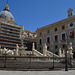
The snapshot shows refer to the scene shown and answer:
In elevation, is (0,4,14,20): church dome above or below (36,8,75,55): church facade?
above

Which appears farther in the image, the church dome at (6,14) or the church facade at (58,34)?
the church dome at (6,14)

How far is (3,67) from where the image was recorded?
34.6 feet

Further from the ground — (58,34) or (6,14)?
(6,14)

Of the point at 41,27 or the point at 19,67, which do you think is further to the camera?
the point at 41,27

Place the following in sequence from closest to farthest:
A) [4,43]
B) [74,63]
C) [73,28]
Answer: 1. [74,63]
2. [73,28]
3. [4,43]

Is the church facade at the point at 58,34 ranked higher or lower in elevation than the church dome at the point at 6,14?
lower

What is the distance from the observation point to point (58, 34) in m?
33.2

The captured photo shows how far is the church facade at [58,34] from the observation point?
97.8ft

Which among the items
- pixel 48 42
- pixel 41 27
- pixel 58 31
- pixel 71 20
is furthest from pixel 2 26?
pixel 71 20

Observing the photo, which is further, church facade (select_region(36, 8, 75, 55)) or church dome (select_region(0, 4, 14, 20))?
church dome (select_region(0, 4, 14, 20))

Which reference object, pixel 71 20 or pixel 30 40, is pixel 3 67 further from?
pixel 30 40

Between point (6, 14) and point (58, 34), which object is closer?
point (58, 34)

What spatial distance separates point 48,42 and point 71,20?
10.7 m

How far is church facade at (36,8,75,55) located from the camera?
97.8 ft
